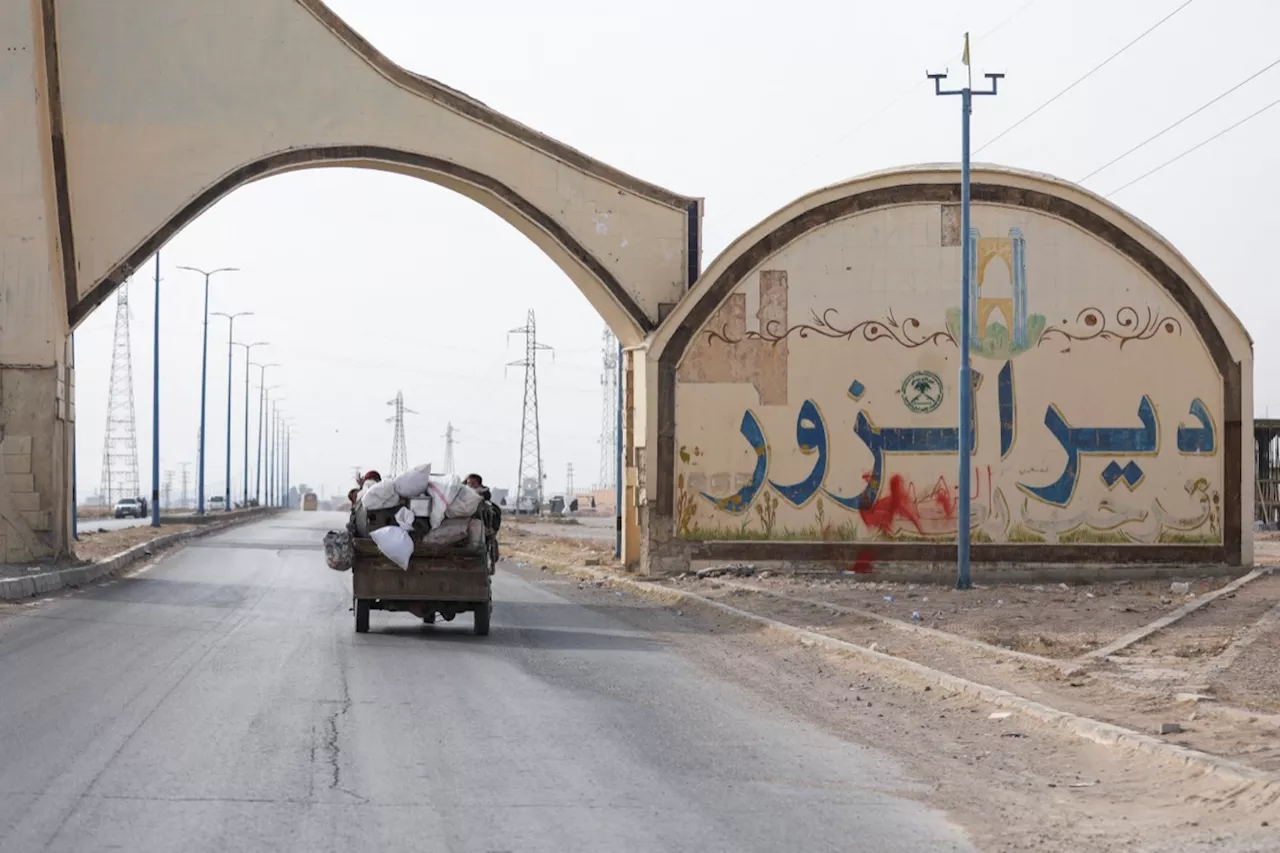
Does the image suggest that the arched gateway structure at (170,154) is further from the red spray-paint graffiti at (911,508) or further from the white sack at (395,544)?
the white sack at (395,544)

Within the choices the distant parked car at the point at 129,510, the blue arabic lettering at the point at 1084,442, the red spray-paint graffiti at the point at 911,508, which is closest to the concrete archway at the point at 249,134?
the red spray-paint graffiti at the point at 911,508

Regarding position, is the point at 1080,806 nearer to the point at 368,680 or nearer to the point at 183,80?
the point at 368,680

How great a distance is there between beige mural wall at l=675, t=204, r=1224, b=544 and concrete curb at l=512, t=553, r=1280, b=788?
704cm

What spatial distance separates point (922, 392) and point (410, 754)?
2074cm

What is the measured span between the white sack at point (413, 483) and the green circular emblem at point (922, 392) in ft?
43.9

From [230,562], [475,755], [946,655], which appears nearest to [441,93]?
[230,562]

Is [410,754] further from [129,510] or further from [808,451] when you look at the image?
[129,510]

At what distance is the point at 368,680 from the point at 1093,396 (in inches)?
763

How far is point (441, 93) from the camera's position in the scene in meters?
29.0

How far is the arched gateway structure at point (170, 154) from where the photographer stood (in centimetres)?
2683

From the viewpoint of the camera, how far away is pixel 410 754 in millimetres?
9570

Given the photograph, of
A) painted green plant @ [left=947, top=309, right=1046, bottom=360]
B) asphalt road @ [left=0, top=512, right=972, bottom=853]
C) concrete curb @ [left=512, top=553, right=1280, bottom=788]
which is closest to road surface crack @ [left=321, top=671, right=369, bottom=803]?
asphalt road @ [left=0, top=512, right=972, bottom=853]

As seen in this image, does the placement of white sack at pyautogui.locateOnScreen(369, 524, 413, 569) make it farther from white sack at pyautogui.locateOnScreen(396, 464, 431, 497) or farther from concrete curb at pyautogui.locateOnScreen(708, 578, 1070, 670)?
concrete curb at pyautogui.locateOnScreen(708, 578, 1070, 670)

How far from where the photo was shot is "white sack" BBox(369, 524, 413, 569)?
17422 mm
